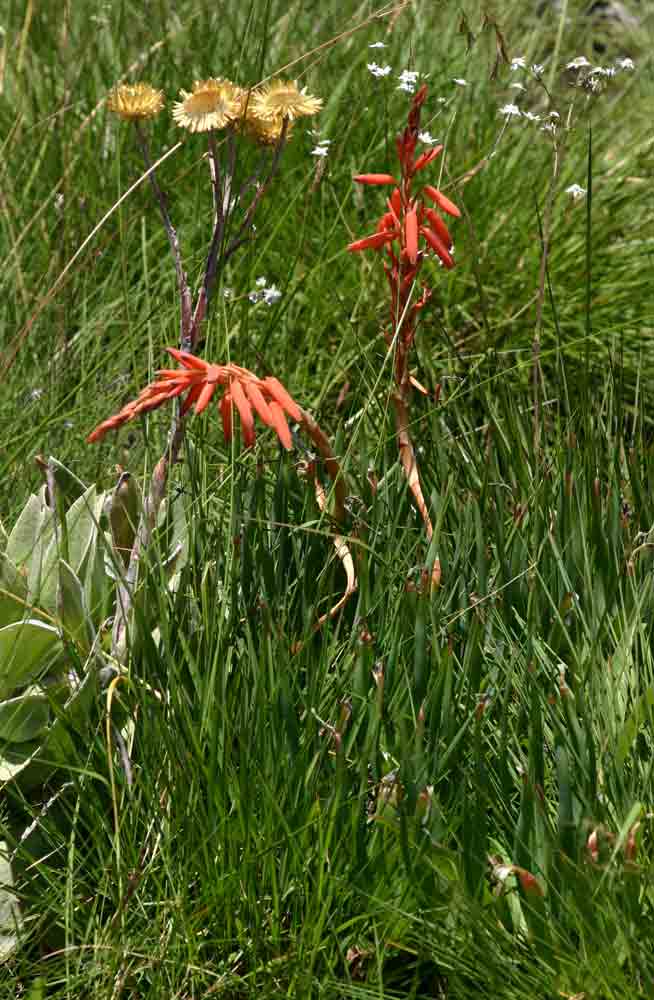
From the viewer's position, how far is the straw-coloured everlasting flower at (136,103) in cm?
173

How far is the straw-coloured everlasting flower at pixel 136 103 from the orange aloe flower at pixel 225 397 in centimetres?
39

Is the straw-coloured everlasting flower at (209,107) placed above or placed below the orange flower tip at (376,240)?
above

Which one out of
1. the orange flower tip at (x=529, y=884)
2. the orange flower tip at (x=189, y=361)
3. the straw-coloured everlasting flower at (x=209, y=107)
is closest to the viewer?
the orange flower tip at (x=529, y=884)

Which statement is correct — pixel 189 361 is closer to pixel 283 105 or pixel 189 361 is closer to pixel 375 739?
pixel 283 105

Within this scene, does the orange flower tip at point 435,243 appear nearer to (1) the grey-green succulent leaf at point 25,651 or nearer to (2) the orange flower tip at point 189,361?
(2) the orange flower tip at point 189,361

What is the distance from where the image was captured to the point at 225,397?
61.2 inches

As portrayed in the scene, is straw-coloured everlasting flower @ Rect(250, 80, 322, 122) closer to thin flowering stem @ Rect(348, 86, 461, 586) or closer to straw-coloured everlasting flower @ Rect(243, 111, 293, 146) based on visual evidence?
straw-coloured everlasting flower @ Rect(243, 111, 293, 146)

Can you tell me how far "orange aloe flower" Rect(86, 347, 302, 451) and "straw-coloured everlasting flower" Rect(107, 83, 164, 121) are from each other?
0.39 m

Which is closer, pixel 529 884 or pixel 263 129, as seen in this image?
pixel 529 884

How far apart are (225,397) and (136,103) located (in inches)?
18.6

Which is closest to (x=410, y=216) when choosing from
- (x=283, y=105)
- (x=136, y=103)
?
(x=283, y=105)

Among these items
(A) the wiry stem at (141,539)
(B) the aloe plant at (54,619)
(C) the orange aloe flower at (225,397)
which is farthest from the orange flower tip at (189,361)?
(B) the aloe plant at (54,619)

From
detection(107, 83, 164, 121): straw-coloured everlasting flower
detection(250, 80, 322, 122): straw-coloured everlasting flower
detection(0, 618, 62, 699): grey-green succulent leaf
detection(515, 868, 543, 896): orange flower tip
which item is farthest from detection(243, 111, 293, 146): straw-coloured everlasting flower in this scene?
detection(515, 868, 543, 896): orange flower tip

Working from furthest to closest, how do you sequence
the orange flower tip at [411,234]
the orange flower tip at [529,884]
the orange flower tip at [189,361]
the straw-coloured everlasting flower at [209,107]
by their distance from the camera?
the orange flower tip at [411,234] → the straw-coloured everlasting flower at [209,107] → the orange flower tip at [189,361] → the orange flower tip at [529,884]
